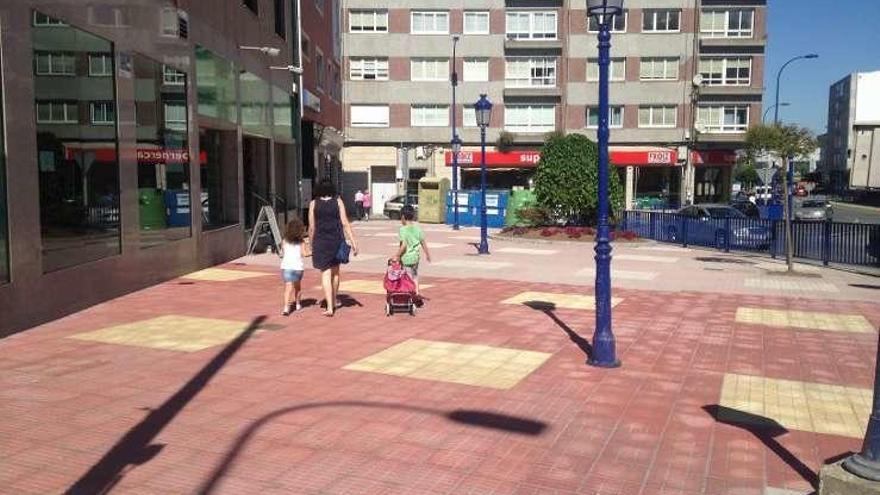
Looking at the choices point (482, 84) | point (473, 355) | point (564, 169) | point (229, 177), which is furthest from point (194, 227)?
point (482, 84)

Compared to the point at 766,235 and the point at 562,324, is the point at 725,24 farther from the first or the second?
the point at 562,324

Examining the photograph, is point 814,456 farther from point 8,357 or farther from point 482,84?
point 482,84

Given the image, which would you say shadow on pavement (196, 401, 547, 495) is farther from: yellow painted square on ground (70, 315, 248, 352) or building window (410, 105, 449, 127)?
building window (410, 105, 449, 127)

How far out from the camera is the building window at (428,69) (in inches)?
1933

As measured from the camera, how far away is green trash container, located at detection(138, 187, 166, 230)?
1216 centimetres

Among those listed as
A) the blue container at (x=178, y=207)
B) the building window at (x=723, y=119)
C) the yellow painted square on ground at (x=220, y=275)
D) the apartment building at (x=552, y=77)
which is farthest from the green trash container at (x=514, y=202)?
the building window at (x=723, y=119)

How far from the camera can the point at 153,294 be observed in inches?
460

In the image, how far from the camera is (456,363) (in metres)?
7.50

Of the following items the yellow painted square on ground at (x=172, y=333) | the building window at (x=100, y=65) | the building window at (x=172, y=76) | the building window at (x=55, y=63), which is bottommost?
the yellow painted square on ground at (x=172, y=333)

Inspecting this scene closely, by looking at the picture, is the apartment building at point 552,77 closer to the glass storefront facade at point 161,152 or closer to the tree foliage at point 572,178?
the tree foliage at point 572,178

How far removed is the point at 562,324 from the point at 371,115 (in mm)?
41736

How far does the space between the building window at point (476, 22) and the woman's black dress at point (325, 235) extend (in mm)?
41267

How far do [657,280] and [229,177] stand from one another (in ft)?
32.4

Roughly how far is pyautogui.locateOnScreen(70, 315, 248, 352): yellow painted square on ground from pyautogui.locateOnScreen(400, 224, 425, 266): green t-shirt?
8.28 ft
